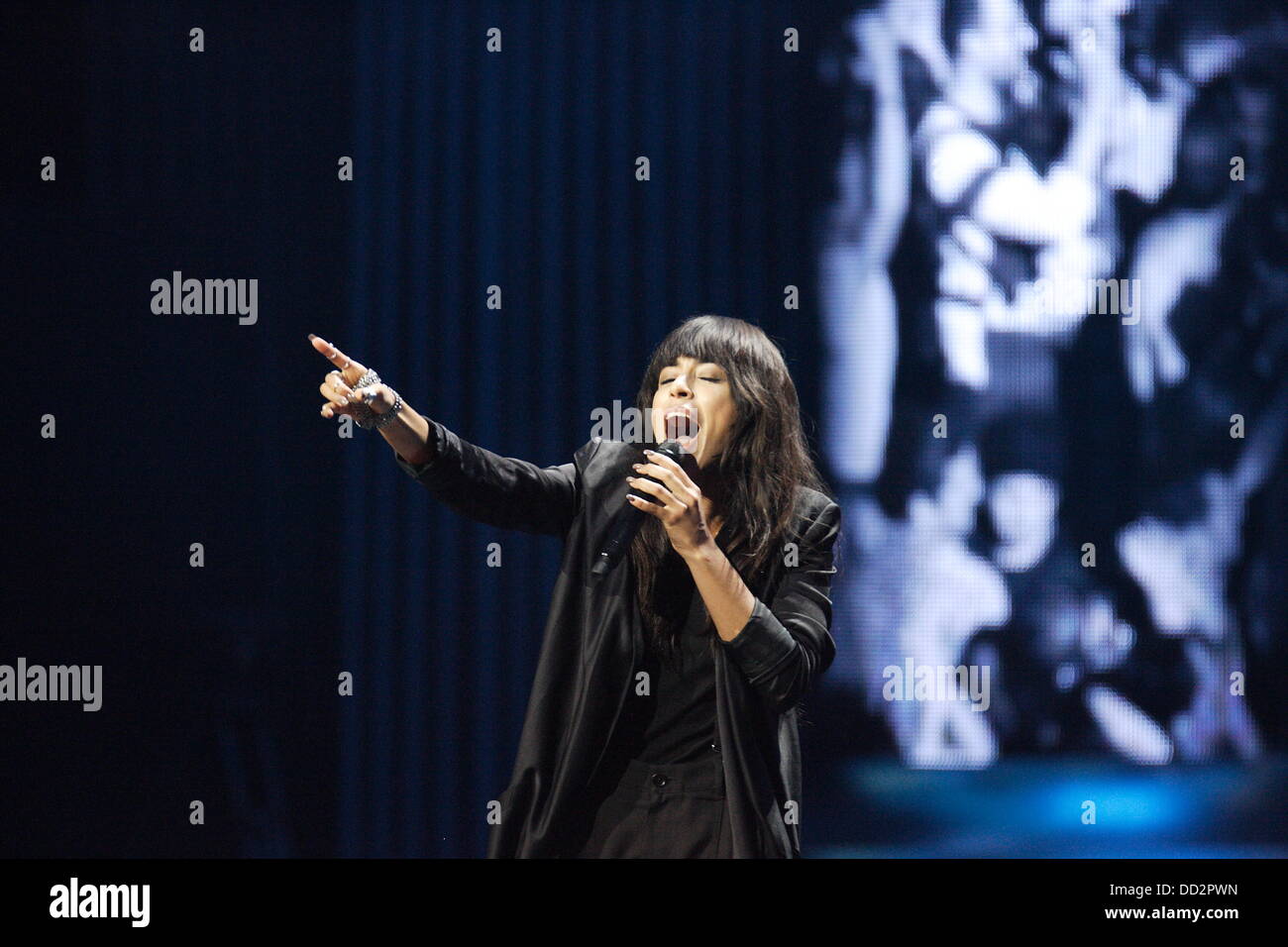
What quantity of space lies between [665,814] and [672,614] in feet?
0.92

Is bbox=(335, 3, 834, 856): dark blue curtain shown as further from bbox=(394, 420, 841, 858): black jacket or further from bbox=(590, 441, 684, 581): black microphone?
bbox=(590, 441, 684, 581): black microphone

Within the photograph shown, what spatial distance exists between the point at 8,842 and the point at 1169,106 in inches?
133

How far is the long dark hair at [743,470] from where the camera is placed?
184 centimetres

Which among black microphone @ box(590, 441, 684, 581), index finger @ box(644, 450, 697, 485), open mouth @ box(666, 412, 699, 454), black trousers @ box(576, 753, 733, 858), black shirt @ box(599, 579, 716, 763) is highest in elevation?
open mouth @ box(666, 412, 699, 454)

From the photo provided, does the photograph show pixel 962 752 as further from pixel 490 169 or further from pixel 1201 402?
pixel 490 169

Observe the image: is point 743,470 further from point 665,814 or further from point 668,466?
point 665,814

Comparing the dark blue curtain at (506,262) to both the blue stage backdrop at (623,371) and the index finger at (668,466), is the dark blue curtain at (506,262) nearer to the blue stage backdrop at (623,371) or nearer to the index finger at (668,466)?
the blue stage backdrop at (623,371)

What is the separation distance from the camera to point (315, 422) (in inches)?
122

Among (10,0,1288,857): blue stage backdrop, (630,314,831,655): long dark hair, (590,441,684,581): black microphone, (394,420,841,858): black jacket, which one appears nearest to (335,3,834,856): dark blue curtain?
(10,0,1288,857): blue stage backdrop

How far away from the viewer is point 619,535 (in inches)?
68.4

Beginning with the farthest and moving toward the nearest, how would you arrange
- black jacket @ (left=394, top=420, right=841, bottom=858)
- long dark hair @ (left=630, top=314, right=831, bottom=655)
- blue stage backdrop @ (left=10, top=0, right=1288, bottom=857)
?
blue stage backdrop @ (left=10, top=0, right=1288, bottom=857)
long dark hair @ (left=630, top=314, right=831, bottom=655)
black jacket @ (left=394, top=420, right=841, bottom=858)

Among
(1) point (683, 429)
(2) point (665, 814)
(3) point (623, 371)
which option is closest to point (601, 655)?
(2) point (665, 814)

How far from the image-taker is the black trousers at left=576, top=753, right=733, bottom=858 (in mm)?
1688

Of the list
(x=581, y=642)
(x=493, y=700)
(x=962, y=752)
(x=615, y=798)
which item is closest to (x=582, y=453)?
(x=581, y=642)
